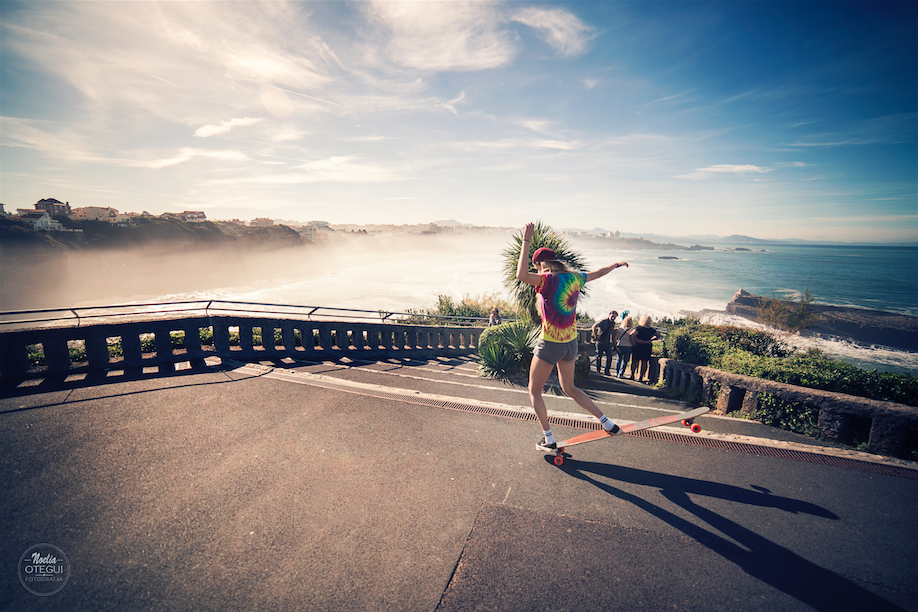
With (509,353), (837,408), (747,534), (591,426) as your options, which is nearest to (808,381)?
(837,408)

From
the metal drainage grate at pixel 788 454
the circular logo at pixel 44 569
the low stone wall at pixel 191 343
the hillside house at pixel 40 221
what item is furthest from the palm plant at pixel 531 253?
the hillside house at pixel 40 221

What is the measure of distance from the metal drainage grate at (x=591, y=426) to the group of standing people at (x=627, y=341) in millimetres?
4561

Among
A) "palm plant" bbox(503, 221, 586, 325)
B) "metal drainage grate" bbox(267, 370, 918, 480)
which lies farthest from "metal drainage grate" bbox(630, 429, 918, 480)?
"palm plant" bbox(503, 221, 586, 325)

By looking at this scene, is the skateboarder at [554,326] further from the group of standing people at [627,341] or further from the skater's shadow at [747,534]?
the group of standing people at [627,341]

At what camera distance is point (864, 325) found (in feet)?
128

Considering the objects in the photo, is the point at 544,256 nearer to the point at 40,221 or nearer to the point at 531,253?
the point at 531,253

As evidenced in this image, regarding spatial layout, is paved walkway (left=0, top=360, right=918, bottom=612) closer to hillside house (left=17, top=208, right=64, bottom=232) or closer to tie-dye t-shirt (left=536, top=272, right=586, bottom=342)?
tie-dye t-shirt (left=536, top=272, right=586, bottom=342)

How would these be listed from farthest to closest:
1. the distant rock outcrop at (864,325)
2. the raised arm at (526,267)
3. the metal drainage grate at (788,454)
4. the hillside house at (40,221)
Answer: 1. the hillside house at (40,221)
2. the distant rock outcrop at (864,325)
3. the metal drainage grate at (788,454)
4. the raised arm at (526,267)

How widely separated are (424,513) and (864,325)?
56119mm

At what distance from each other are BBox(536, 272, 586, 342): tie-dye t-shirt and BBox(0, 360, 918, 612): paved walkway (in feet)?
4.62

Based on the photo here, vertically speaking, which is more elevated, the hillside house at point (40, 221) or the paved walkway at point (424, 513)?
the hillside house at point (40, 221)

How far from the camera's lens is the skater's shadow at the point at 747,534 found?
2412 mm

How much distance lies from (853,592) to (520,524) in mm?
2179

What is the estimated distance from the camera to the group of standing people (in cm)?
891
